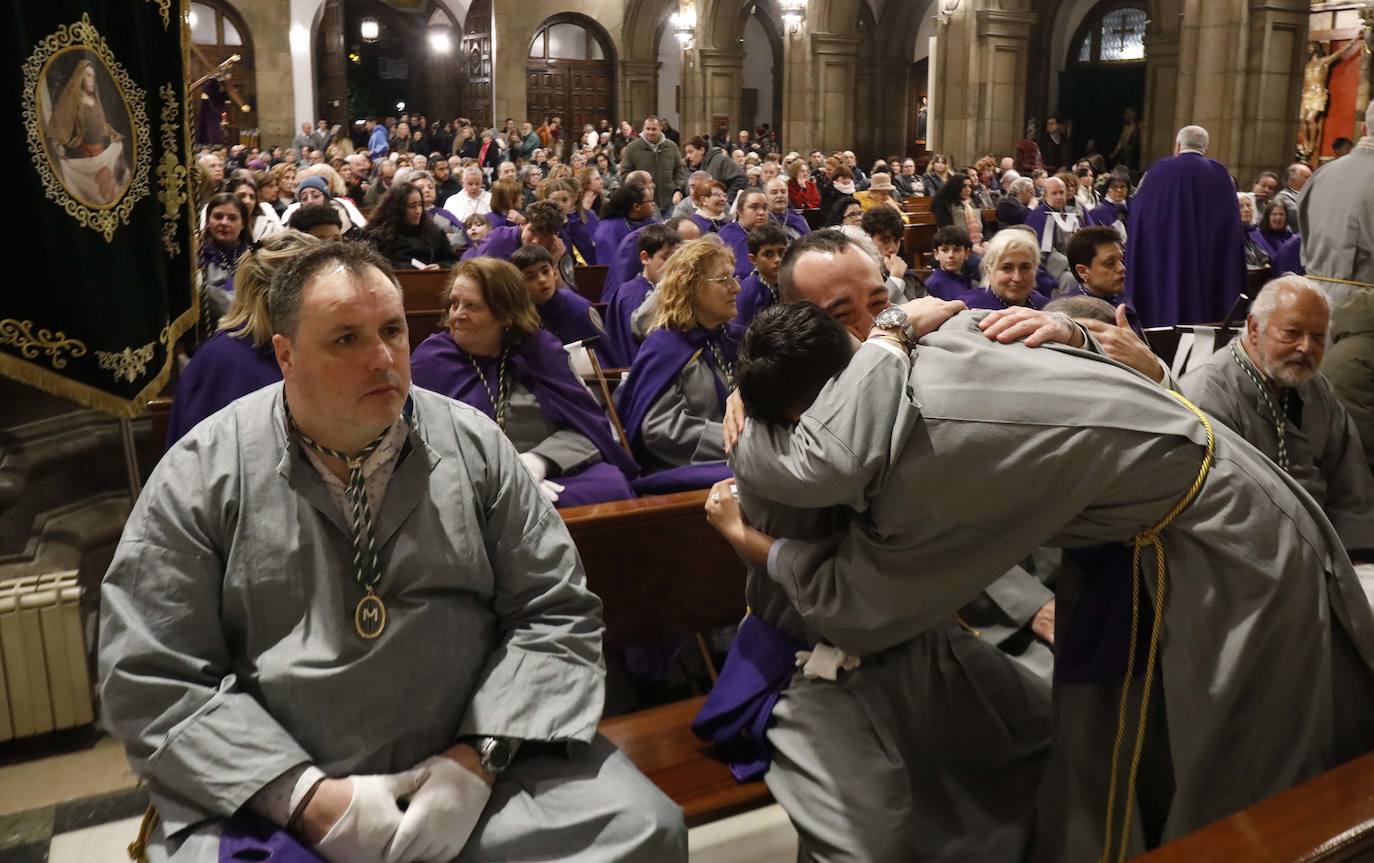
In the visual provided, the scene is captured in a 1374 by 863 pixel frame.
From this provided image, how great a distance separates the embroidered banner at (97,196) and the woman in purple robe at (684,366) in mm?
1664

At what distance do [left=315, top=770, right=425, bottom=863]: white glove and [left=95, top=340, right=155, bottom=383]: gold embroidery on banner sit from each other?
1.80 m

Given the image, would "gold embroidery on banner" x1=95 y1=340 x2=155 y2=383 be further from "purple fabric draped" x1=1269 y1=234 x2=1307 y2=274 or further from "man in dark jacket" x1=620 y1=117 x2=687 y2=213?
"man in dark jacket" x1=620 y1=117 x2=687 y2=213

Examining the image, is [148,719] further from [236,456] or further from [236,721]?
[236,456]

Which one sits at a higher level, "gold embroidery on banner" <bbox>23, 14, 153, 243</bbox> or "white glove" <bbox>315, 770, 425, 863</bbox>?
"gold embroidery on banner" <bbox>23, 14, 153, 243</bbox>

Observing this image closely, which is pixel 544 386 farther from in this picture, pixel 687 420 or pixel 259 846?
pixel 259 846

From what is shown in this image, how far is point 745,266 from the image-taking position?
8.17m

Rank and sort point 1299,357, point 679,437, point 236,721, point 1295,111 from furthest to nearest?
point 1295,111
point 679,437
point 1299,357
point 236,721

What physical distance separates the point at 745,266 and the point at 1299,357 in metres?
5.07

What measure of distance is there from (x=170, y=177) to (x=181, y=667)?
1.94 m

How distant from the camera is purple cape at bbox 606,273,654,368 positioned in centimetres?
626

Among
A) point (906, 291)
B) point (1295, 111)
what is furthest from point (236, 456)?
point (1295, 111)

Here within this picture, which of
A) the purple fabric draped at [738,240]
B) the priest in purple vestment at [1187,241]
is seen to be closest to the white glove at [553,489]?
the purple fabric draped at [738,240]

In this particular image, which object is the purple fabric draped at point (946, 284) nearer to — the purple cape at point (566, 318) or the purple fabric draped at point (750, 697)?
the purple cape at point (566, 318)

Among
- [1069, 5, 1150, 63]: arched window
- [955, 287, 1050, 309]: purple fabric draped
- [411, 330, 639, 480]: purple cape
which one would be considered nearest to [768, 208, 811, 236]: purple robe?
[955, 287, 1050, 309]: purple fabric draped
